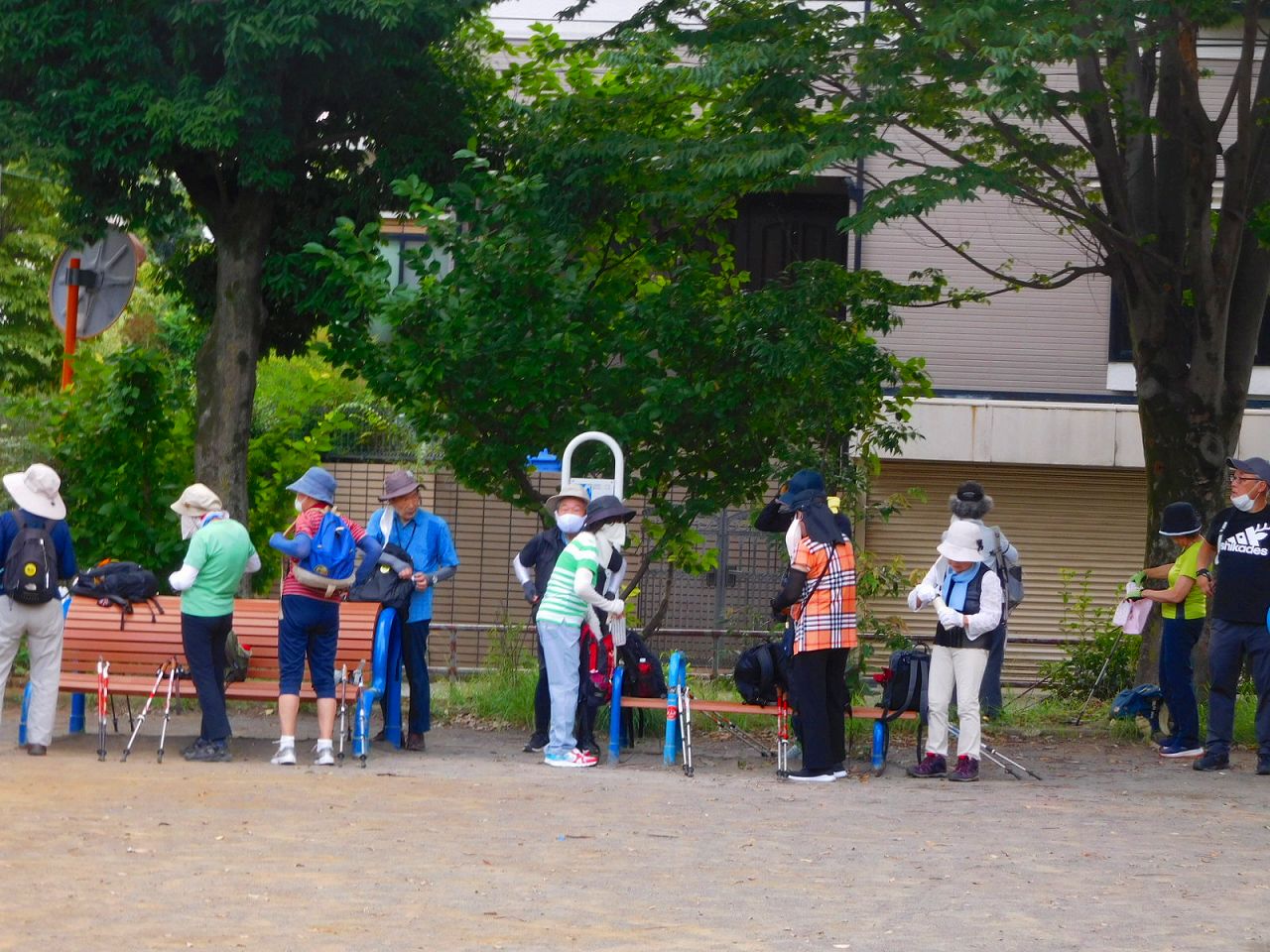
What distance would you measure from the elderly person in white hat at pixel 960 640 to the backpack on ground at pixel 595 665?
6.31ft

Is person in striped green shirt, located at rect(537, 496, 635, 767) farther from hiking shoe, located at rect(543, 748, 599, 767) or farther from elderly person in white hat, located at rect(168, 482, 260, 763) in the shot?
elderly person in white hat, located at rect(168, 482, 260, 763)

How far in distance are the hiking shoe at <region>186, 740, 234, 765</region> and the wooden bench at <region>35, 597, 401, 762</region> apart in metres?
0.43

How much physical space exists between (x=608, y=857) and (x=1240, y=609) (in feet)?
16.4

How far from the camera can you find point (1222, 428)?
40.4ft

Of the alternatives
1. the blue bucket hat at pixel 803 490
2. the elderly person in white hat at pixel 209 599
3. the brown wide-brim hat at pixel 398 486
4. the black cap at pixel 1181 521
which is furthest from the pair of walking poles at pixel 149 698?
the black cap at pixel 1181 521

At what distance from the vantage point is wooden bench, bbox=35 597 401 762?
1065cm

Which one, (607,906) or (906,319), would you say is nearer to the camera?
(607,906)

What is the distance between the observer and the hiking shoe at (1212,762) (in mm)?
10609

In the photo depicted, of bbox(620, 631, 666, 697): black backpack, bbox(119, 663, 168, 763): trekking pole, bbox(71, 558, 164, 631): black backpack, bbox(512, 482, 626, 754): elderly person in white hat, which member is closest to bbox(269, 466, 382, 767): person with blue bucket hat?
bbox(119, 663, 168, 763): trekking pole

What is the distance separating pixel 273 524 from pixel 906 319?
7709 mm

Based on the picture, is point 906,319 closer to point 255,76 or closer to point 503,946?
point 255,76

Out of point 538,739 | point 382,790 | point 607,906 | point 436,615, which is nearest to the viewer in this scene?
point 607,906

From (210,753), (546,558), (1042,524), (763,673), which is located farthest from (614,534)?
(1042,524)

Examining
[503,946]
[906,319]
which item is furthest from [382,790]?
[906,319]
